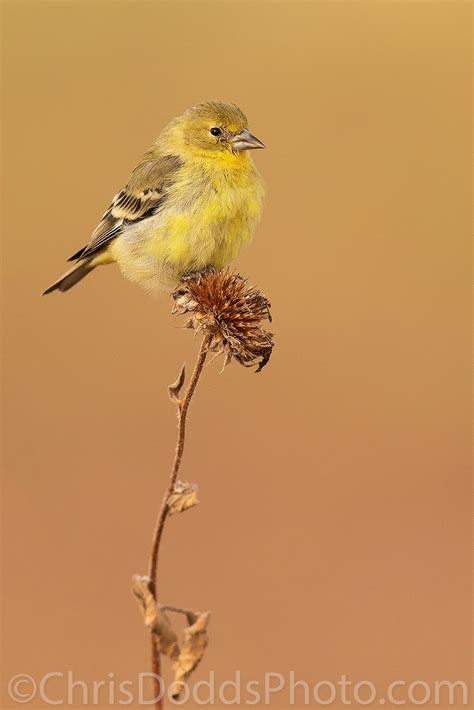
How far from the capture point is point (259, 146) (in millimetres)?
3820

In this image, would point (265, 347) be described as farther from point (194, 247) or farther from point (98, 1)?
point (98, 1)

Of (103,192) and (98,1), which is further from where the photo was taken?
(98,1)

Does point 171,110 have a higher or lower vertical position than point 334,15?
lower

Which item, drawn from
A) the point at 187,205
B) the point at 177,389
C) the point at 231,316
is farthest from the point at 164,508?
the point at 187,205

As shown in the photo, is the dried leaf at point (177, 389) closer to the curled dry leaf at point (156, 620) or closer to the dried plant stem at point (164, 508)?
the dried plant stem at point (164, 508)

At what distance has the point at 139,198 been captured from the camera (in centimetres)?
399

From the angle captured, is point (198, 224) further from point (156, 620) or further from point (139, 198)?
point (156, 620)

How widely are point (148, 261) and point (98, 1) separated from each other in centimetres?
526

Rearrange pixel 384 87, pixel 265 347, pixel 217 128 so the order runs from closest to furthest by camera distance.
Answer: pixel 265 347
pixel 217 128
pixel 384 87

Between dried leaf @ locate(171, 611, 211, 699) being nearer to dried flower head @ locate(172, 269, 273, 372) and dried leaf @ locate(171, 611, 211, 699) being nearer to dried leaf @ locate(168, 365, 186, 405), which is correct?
dried leaf @ locate(168, 365, 186, 405)

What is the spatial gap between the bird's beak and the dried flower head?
1.03 metres

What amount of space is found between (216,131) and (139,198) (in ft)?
1.45

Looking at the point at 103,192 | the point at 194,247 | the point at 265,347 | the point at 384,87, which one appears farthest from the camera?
the point at 384,87

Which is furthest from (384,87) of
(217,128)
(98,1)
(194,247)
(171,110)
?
(194,247)
